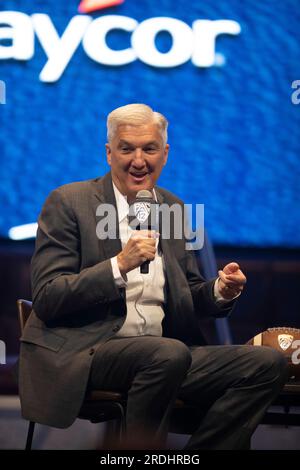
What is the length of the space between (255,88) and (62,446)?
2605mm

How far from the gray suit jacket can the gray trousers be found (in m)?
0.08

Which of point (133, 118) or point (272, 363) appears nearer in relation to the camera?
point (272, 363)

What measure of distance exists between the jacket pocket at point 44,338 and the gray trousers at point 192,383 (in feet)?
0.43

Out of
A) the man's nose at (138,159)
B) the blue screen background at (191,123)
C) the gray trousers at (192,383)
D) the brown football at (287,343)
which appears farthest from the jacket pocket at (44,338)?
Answer: the blue screen background at (191,123)

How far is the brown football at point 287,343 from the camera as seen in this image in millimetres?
2602

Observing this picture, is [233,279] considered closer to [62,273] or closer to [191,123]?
[62,273]

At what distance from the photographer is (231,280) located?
250 cm

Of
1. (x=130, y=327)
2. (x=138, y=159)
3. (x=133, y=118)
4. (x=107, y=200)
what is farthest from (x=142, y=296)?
(x=133, y=118)

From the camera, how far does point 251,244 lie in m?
4.93

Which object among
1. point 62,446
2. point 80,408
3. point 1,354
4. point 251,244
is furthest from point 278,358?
point 251,244

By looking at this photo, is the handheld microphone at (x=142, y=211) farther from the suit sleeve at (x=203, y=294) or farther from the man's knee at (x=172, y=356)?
the suit sleeve at (x=203, y=294)

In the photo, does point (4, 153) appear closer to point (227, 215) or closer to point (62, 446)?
point (227, 215)

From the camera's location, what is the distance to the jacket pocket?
2.44 meters

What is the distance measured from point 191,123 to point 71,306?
2735 millimetres
